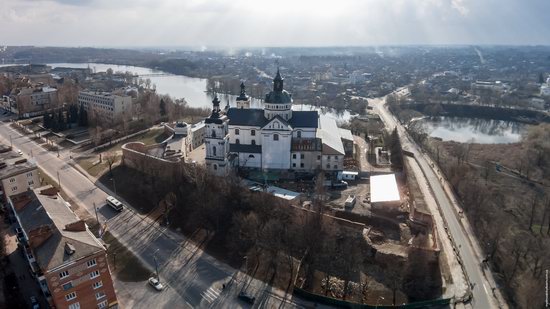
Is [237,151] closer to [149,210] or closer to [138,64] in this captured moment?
[149,210]

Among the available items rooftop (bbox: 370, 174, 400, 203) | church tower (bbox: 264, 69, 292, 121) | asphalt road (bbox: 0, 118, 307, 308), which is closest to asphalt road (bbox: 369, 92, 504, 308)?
rooftop (bbox: 370, 174, 400, 203)

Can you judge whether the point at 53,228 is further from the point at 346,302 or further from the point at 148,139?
the point at 148,139

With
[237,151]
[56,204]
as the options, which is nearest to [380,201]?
[237,151]

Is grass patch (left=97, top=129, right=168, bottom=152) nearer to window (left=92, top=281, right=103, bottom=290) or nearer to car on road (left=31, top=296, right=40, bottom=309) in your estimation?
car on road (left=31, top=296, right=40, bottom=309)

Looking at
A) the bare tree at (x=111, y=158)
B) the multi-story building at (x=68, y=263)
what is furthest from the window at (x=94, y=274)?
the bare tree at (x=111, y=158)

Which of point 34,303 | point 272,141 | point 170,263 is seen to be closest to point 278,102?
point 272,141

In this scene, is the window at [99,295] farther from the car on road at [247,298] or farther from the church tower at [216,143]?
the church tower at [216,143]

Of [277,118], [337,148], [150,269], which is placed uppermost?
[277,118]
